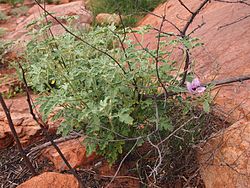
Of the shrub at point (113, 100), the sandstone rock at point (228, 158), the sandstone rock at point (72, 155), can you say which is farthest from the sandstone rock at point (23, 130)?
the sandstone rock at point (228, 158)

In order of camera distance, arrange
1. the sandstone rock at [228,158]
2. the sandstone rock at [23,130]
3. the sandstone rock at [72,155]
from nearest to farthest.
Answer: the sandstone rock at [228,158]
the sandstone rock at [72,155]
the sandstone rock at [23,130]

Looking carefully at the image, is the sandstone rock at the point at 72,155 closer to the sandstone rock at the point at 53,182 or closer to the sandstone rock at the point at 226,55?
the sandstone rock at the point at 53,182

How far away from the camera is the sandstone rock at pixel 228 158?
6.37ft

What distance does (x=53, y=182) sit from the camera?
2.03 m

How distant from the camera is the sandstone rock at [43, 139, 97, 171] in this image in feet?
7.48

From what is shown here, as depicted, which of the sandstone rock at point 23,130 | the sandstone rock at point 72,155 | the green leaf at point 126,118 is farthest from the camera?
the sandstone rock at point 23,130

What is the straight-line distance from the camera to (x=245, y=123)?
81.7 inches

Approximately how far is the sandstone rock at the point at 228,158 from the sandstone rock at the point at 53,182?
614mm

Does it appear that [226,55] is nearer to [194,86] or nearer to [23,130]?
[194,86]

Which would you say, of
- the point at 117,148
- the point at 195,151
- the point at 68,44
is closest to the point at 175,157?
the point at 195,151

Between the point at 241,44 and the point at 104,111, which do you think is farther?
the point at 241,44

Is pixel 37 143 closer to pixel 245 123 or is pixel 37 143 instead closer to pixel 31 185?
pixel 31 185

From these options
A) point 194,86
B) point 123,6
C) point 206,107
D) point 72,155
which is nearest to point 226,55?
point 194,86

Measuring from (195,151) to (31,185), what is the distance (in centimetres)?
79
